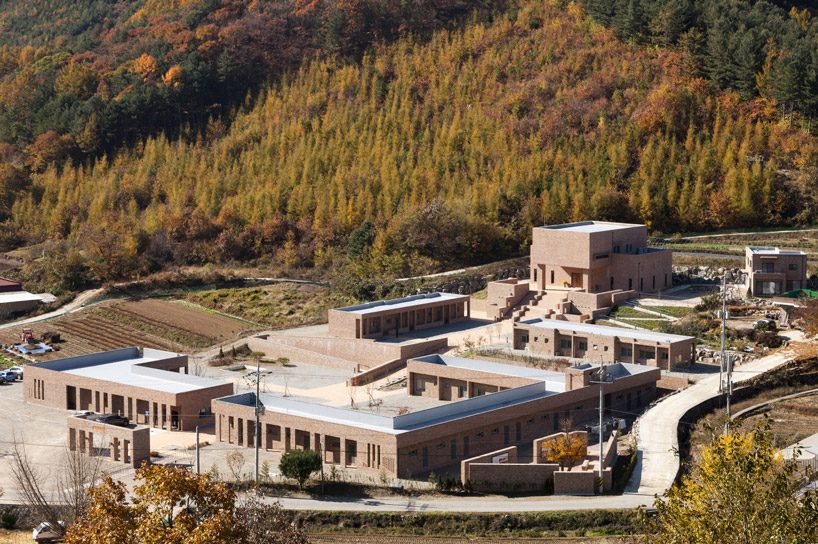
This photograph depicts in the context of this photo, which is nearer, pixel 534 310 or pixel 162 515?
pixel 162 515

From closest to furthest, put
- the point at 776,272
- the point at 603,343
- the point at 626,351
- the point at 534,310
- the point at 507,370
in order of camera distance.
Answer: the point at 507,370
the point at 626,351
the point at 603,343
the point at 776,272
the point at 534,310

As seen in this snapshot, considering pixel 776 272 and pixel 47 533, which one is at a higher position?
pixel 776 272

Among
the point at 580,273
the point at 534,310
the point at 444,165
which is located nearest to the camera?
the point at 534,310

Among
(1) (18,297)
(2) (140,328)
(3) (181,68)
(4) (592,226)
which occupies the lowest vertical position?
(2) (140,328)

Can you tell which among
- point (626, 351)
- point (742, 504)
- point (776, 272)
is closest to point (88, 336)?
point (626, 351)

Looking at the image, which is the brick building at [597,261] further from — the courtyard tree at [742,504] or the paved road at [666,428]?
the courtyard tree at [742,504]

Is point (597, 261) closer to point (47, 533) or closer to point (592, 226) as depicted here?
point (592, 226)

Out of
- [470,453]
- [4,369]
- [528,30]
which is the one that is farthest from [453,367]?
[528,30]
